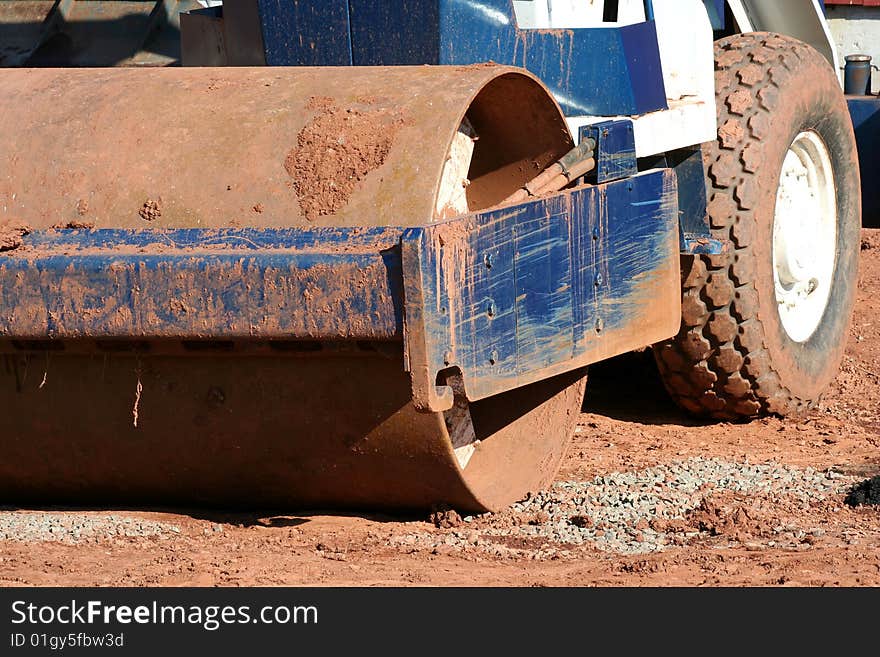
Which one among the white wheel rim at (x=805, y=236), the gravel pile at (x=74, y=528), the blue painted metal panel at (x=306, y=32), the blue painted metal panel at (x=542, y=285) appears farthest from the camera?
the white wheel rim at (x=805, y=236)

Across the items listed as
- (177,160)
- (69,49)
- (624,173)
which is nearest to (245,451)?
(177,160)

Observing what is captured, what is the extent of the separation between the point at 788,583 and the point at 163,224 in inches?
66.1

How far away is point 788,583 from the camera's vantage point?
3318 millimetres

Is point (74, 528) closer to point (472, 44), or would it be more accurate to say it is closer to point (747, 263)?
point (472, 44)

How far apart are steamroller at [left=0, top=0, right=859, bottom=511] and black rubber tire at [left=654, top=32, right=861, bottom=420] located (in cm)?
45

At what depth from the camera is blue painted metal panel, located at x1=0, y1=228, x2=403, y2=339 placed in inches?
122

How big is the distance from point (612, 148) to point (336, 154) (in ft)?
3.00

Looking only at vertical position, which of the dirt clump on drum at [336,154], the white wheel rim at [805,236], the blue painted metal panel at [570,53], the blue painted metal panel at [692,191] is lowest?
the white wheel rim at [805,236]

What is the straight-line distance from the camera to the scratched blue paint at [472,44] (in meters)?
4.18

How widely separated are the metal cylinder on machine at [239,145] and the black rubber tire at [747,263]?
133 cm

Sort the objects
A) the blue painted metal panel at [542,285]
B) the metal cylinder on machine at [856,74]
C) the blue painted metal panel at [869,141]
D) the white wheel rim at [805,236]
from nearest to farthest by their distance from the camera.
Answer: the blue painted metal panel at [542,285] < the white wheel rim at [805,236] < the blue painted metal panel at [869,141] < the metal cylinder on machine at [856,74]

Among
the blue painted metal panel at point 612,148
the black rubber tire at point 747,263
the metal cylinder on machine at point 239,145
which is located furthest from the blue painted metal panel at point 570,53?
the black rubber tire at point 747,263

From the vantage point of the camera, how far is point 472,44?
13.8ft

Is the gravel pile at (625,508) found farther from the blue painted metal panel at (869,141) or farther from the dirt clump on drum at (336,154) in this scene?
the blue painted metal panel at (869,141)
